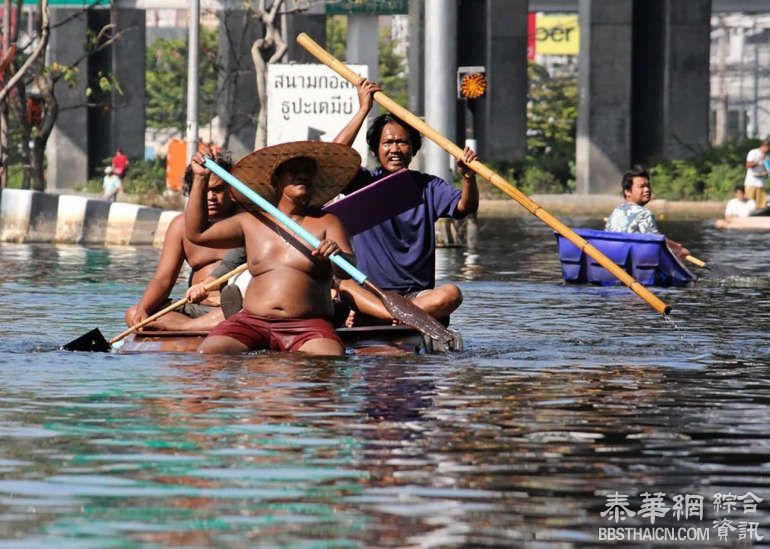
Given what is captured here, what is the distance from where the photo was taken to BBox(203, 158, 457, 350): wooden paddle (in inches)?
542

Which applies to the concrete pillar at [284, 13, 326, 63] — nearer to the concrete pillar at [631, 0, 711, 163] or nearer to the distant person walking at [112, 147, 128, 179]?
the distant person walking at [112, 147, 128, 179]

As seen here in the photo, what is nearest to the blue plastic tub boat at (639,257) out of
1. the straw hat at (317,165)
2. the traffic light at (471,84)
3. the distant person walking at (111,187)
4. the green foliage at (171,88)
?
the traffic light at (471,84)

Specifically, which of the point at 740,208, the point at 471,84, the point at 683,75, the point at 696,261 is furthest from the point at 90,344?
the point at 683,75

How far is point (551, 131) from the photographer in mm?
75562

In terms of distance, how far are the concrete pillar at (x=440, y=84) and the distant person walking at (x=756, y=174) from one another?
1581 cm

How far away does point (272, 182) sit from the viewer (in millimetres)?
14031

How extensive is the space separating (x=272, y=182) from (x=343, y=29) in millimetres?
80040

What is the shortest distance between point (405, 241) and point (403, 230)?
0.30 feet

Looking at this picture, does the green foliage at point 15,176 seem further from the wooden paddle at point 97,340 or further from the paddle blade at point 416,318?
the paddle blade at point 416,318

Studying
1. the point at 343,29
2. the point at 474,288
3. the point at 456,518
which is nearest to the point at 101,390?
the point at 456,518

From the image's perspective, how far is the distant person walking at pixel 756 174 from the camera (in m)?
43.6

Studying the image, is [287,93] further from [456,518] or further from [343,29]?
[343,29]

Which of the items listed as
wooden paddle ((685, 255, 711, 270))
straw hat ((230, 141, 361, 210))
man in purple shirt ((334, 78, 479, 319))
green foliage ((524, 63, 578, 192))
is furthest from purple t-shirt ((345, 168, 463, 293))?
green foliage ((524, 63, 578, 192))

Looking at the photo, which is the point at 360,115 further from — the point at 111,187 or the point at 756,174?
the point at 111,187
